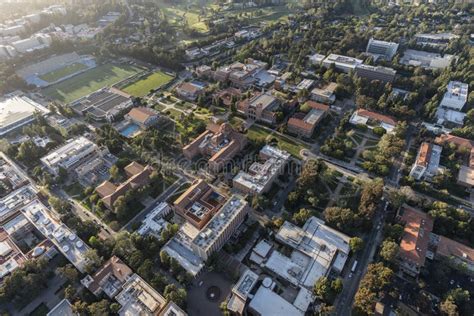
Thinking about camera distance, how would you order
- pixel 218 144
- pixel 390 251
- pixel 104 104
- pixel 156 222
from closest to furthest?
1. pixel 390 251
2. pixel 156 222
3. pixel 218 144
4. pixel 104 104

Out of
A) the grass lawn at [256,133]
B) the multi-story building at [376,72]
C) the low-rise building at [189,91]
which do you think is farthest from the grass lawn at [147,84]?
the multi-story building at [376,72]

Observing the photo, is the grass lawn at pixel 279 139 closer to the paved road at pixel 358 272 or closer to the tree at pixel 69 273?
the paved road at pixel 358 272

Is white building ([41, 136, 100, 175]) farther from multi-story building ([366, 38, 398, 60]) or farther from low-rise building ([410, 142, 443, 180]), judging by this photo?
multi-story building ([366, 38, 398, 60])

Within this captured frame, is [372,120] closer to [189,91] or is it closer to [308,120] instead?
[308,120]

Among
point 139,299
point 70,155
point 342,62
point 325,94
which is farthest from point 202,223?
point 342,62

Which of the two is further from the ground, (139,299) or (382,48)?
(382,48)

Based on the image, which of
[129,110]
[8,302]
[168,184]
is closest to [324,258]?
[168,184]

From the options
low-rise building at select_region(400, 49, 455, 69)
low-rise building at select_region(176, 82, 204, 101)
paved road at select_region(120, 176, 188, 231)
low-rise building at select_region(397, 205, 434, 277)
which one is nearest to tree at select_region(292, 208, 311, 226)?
low-rise building at select_region(397, 205, 434, 277)

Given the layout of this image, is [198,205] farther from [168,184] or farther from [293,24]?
[293,24]
